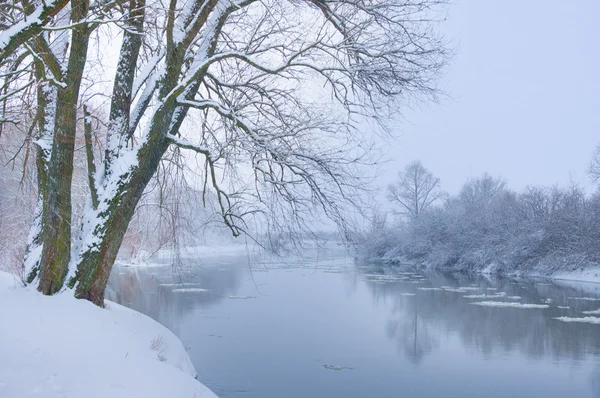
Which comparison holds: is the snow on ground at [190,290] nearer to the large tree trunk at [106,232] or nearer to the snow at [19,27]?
the large tree trunk at [106,232]

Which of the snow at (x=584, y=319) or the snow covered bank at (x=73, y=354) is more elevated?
the snow covered bank at (x=73, y=354)

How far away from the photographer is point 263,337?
45.2 ft

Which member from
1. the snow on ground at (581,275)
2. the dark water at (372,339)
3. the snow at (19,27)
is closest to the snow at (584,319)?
the dark water at (372,339)

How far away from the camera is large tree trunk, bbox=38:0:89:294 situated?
262 inches

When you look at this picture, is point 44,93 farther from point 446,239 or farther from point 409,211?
point 409,211

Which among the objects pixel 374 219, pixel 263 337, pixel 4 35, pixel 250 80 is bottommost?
pixel 263 337

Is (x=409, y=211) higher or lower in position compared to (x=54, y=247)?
higher

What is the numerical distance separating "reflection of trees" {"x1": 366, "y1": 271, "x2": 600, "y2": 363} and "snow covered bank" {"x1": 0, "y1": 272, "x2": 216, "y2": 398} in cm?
721

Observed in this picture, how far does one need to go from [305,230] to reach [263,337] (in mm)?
6512

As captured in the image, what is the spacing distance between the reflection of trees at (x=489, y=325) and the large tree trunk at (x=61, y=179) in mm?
7909

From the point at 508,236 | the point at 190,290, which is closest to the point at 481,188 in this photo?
the point at 508,236

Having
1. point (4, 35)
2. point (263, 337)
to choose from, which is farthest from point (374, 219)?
point (263, 337)

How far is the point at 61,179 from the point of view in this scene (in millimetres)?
6871

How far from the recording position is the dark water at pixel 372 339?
33.5 feet
